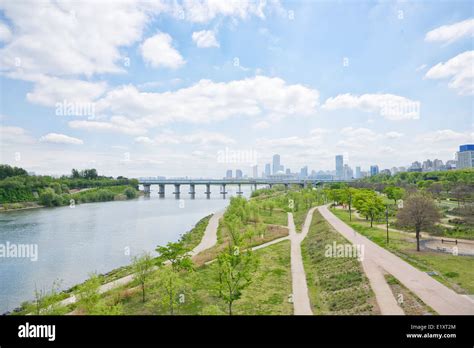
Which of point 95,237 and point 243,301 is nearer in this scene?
point 243,301

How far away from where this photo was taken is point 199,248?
25469mm

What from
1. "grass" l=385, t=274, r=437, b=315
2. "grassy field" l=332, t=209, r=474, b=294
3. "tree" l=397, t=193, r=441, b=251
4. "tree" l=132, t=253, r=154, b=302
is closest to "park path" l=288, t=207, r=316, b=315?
"grass" l=385, t=274, r=437, b=315

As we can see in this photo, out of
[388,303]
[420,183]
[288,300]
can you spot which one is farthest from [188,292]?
[420,183]

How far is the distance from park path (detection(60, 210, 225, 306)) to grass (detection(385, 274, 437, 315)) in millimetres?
12961

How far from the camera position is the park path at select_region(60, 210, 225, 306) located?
45.2ft

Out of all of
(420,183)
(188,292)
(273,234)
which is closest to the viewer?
(188,292)

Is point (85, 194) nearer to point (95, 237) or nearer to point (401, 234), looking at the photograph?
point (95, 237)

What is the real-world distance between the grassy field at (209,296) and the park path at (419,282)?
14.5 ft

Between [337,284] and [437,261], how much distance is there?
580 cm

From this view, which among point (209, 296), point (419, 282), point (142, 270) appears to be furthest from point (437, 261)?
point (142, 270)

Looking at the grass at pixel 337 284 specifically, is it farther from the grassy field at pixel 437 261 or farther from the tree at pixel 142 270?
the tree at pixel 142 270

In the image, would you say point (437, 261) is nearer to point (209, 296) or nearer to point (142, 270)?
point (209, 296)
